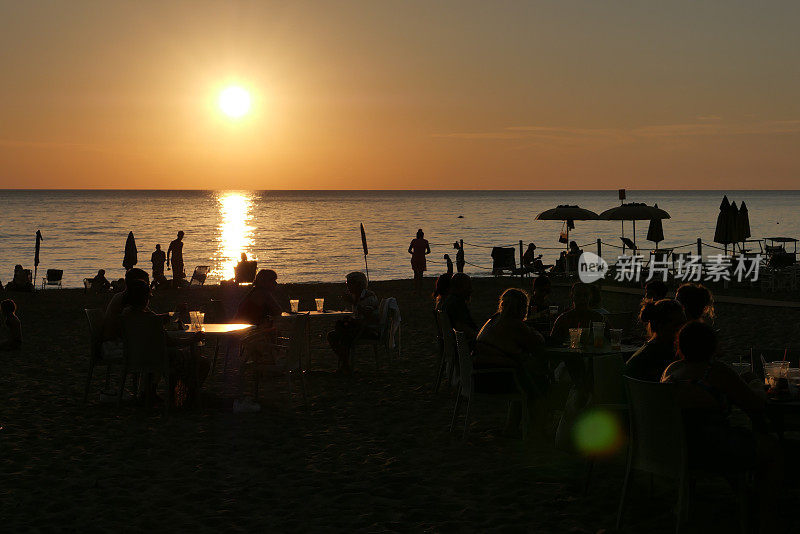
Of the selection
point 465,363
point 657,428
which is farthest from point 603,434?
point 465,363

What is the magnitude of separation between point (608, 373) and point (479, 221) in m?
82.2

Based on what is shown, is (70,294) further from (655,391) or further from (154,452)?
(655,391)

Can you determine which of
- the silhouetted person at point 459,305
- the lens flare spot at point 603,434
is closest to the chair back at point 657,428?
the lens flare spot at point 603,434

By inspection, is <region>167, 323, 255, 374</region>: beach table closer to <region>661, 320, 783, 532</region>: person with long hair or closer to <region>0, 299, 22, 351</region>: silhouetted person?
<region>0, 299, 22, 351</region>: silhouetted person

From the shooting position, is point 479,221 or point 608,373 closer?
point 608,373

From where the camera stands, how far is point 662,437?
14.5ft

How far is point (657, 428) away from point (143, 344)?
5.16 meters

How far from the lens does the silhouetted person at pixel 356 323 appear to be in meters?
10.3

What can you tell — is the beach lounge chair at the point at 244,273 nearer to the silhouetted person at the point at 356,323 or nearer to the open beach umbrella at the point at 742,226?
the silhouetted person at the point at 356,323

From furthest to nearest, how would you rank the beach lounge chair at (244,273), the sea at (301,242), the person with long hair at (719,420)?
1. the sea at (301,242)
2. the beach lounge chair at (244,273)
3. the person with long hair at (719,420)

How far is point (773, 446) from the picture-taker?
4.35 m

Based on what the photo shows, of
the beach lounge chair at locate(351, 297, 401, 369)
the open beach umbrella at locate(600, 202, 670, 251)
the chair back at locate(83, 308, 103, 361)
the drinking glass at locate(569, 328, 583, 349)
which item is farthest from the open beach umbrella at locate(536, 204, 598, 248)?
the drinking glass at locate(569, 328, 583, 349)

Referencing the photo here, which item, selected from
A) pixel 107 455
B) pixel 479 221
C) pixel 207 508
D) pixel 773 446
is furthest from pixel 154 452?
pixel 479 221

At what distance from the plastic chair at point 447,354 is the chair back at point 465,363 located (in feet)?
1.78
